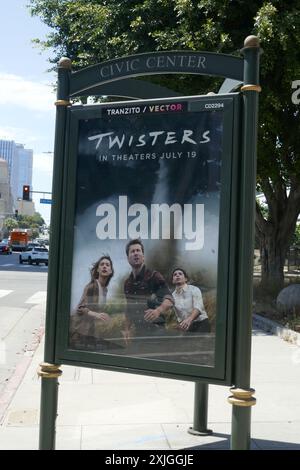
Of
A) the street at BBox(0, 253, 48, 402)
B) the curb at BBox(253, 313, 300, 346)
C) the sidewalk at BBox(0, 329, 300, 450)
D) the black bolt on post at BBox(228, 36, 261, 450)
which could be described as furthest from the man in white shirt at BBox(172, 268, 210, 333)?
the curb at BBox(253, 313, 300, 346)

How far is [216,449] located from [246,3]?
432 inches

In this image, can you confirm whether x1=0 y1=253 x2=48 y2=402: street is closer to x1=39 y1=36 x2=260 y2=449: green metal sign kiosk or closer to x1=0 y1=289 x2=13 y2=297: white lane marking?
x1=0 y1=289 x2=13 y2=297: white lane marking

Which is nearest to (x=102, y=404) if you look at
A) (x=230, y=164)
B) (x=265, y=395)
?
(x=265, y=395)

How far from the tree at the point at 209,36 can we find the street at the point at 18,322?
6.58 meters

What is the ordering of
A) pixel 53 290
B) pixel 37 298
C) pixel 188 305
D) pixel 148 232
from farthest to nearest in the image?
1. pixel 37 298
2. pixel 53 290
3. pixel 148 232
4. pixel 188 305

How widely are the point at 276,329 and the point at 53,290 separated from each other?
843 centimetres

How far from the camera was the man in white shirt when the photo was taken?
3.88 metres

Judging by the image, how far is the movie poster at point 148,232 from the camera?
3.88 metres

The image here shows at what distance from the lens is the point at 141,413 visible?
20.0 feet

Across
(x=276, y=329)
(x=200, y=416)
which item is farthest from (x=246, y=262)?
(x=276, y=329)

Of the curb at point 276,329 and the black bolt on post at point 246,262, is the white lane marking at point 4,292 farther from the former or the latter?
the black bolt on post at point 246,262

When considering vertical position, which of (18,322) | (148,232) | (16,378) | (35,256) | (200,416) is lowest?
(16,378)

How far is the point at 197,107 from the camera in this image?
3.91m

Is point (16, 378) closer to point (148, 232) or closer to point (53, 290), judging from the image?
point (53, 290)
